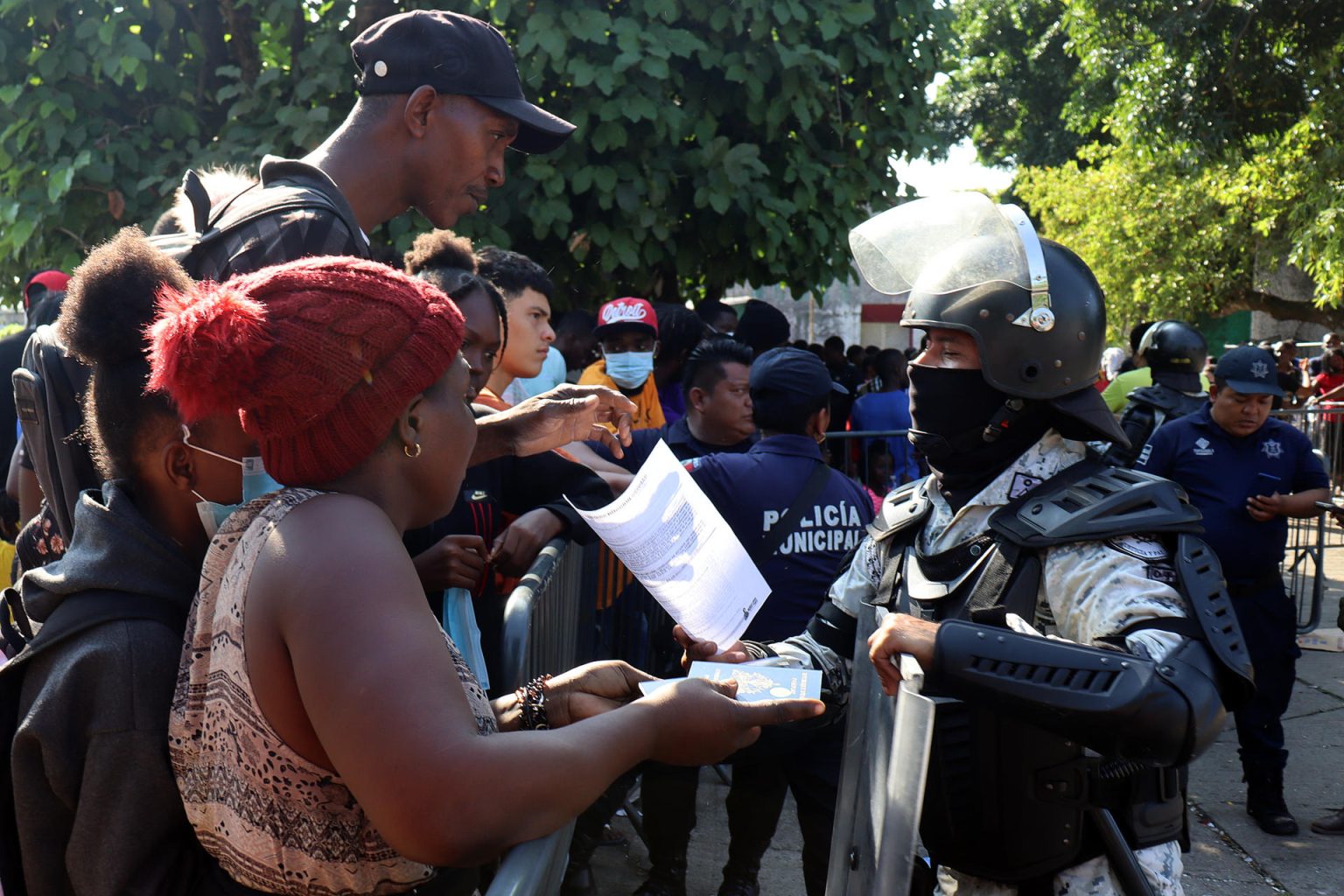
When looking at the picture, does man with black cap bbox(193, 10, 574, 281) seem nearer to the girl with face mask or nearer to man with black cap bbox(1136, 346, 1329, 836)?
the girl with face mask

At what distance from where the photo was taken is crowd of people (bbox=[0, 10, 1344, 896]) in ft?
4.57

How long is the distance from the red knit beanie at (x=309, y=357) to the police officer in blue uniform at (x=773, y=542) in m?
2.84

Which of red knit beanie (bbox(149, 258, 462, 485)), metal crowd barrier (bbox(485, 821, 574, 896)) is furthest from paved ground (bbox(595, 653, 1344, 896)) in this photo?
red knit beanie (bbox(149, 258, 462, 485))

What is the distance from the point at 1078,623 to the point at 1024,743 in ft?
0.82

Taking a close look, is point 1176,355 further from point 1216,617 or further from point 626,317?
point 1216,617

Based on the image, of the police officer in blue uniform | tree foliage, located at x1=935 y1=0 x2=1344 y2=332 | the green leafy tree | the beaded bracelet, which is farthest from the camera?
the green leafy tree

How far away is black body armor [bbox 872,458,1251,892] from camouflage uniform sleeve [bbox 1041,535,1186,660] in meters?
0.02

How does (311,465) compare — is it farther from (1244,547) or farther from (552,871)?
(1244,547)

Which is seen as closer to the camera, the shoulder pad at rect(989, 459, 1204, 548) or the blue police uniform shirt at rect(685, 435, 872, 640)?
the shoulder pad at rect(989, 459, 1204, 548)

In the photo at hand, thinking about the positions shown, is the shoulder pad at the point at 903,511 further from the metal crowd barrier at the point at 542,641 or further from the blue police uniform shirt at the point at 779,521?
the blue police uniform shirt at the point at 779,521

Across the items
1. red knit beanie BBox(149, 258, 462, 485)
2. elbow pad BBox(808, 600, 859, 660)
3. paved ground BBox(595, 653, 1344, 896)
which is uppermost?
red knit beanie BBox(149, 258, 462, 485)

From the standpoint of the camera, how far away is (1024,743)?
2.19 m

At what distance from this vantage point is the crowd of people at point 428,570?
4.57 feet

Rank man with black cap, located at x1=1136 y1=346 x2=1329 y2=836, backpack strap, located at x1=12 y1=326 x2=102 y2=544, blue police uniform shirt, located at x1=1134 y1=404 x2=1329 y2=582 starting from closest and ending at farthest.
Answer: backpack strap, located at x1=12 y1=326 x2=102 y2=544 → man with black cap, located at x1=1136 y1=346 x2=1329 y2=836 → blue police uniform shirt, located at x1=1134 y1=404 x2=1329 y2=582
